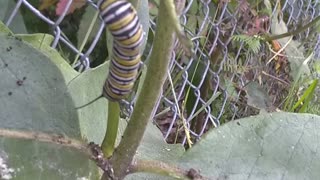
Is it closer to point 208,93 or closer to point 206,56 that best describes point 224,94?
point 208,93

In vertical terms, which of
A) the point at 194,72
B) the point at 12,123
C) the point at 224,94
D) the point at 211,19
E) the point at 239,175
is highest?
the point at 12,123

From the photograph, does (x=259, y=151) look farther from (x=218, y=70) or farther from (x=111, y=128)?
(x=218, y=70)

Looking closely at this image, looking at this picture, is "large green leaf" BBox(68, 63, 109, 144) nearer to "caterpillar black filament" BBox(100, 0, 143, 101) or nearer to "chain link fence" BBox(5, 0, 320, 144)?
"caterpillar black filament" BBox(100, 0, 143, 101)

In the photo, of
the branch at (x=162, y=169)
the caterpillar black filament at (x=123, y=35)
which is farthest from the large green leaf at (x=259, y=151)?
the caterpillar black filament at (x=123, y=35)

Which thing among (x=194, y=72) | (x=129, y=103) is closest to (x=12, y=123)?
(x=129, y=103)

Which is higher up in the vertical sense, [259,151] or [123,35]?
[123,35]

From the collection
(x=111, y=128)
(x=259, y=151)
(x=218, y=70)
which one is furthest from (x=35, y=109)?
(x=218, y=70)
